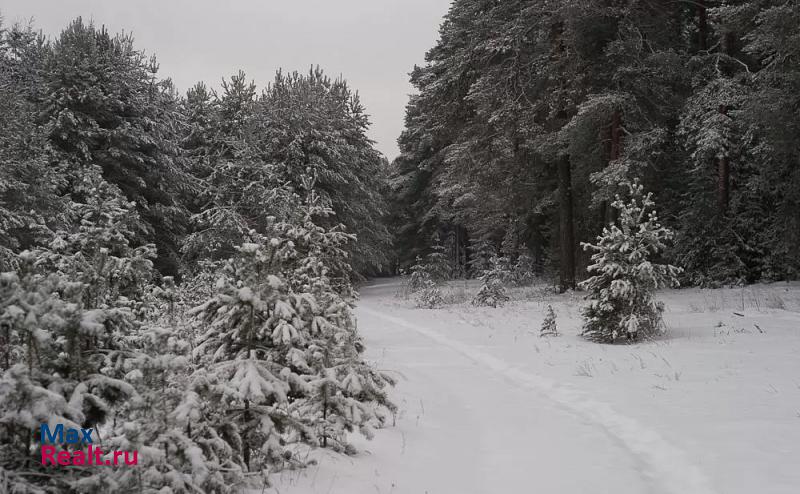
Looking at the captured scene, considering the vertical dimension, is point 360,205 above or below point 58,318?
above

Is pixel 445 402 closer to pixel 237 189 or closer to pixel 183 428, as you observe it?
pixel 183 428

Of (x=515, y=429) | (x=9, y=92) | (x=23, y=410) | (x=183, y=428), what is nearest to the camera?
(x=23, y=410)

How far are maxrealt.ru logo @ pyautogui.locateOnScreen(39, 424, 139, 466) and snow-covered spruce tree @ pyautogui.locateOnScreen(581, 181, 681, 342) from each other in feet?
30.1

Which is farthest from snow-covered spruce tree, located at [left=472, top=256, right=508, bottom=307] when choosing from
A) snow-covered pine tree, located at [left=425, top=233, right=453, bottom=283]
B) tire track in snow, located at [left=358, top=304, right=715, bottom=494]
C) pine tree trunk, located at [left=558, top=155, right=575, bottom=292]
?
snow-covered pine tree, located at [left=425, top=233, right=453, bottom=283]

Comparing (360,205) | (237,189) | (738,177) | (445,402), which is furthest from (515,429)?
(360,205)

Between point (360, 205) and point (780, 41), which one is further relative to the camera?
point (360, 205)

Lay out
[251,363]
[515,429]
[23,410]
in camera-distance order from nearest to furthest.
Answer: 1. [23,410]
2. [251,363]
3. [515,429]

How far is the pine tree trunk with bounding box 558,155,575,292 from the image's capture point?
60.0 ft

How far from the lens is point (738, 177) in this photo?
17.1m

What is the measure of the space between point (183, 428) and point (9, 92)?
18.4 meters

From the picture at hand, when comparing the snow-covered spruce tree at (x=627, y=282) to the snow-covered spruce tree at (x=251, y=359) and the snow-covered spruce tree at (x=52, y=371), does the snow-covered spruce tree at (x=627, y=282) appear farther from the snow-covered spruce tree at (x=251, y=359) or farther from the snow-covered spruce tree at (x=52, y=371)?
the snow-covered spruce tree at (x=52, y=371)

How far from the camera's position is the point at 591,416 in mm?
6121

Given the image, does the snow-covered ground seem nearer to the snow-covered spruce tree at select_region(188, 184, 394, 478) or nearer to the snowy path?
the snowy path

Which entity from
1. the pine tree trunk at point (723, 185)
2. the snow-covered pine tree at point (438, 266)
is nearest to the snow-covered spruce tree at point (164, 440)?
the pine tree trunk at point (723, 185)
